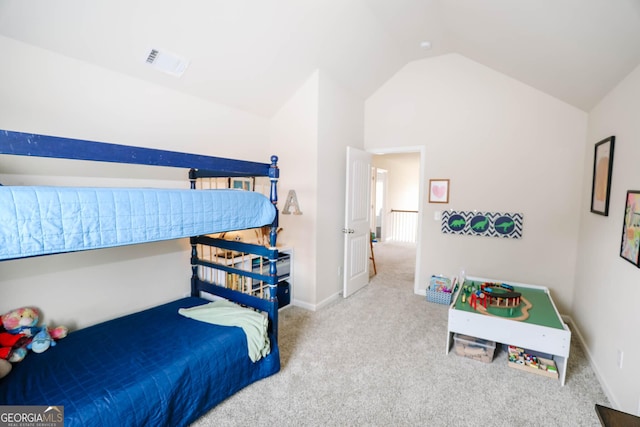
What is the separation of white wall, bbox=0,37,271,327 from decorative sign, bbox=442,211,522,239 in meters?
3.00

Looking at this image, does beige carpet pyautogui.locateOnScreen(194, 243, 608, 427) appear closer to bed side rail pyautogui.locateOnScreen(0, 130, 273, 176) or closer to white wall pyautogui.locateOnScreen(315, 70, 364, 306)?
white wall pyautogui.locateOnScreen(315, 70, 364, 306)

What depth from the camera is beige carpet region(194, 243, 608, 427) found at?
1.86m

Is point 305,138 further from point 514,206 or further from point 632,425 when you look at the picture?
point 632,425

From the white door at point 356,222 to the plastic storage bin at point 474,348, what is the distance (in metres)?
1.54

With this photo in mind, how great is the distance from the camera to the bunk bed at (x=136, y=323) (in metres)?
1.25

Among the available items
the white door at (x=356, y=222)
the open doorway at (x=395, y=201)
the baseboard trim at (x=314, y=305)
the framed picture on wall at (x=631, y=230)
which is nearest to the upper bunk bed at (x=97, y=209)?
the baseboard trim at (x=314, y=305)

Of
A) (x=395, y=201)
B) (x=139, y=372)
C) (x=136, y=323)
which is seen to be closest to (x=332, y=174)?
(x=136, y=323)

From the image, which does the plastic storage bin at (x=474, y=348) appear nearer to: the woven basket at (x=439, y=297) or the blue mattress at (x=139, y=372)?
the woven basket at (x=439, y=297)

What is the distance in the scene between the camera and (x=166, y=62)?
236 cm

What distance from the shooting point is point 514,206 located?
3.49 metres

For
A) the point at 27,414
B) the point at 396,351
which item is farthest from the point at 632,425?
the point at 27,414

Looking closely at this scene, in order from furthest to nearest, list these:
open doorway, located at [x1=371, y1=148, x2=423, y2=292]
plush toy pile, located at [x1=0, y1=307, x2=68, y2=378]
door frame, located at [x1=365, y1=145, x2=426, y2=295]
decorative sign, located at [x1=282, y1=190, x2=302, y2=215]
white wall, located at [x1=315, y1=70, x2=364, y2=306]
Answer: open doorway, located at [x1=371, y1=148, x2=423, y2=292] < door frame, located at [x1=365, y1=145, x2=426, y2=295] < white wall, located at [x1=315, y1=70, x2=364, y2=306] < decorative sign, located at [x1=282, y1=190, x2=302, y2=215] < plush toy pile, located at [x1=0, y1=307, x2=68, y2=378]

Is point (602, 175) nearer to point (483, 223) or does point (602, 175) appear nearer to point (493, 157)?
point (493, 157)

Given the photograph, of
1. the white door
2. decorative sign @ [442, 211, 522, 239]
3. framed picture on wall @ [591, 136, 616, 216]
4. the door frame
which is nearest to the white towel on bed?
the white door
